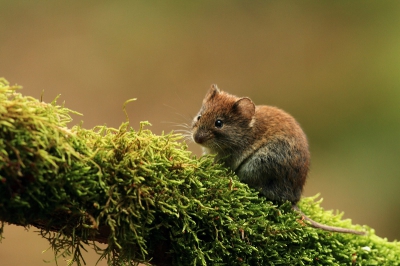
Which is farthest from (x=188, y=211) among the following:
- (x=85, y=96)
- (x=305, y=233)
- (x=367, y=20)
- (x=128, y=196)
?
(x=367, y=20)

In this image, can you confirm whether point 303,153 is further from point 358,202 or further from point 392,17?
point 392,17

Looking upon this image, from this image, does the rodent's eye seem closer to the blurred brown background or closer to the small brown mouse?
the small brown mouse

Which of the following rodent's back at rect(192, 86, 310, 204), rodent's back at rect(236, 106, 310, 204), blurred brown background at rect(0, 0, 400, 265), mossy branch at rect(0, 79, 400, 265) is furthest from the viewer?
blurred brown background at rect(0, 0, 400, 265)

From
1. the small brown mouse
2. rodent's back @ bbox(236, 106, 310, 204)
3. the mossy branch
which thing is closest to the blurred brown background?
the small brown mouse

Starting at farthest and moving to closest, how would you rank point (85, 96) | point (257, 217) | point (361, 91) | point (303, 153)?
point (361, 91), point (85, 96), point (303, 153), point (257, 217)

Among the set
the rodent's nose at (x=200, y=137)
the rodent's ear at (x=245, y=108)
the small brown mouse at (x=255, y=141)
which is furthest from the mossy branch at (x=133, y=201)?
the rodent's ear at (x=245, y=108)
